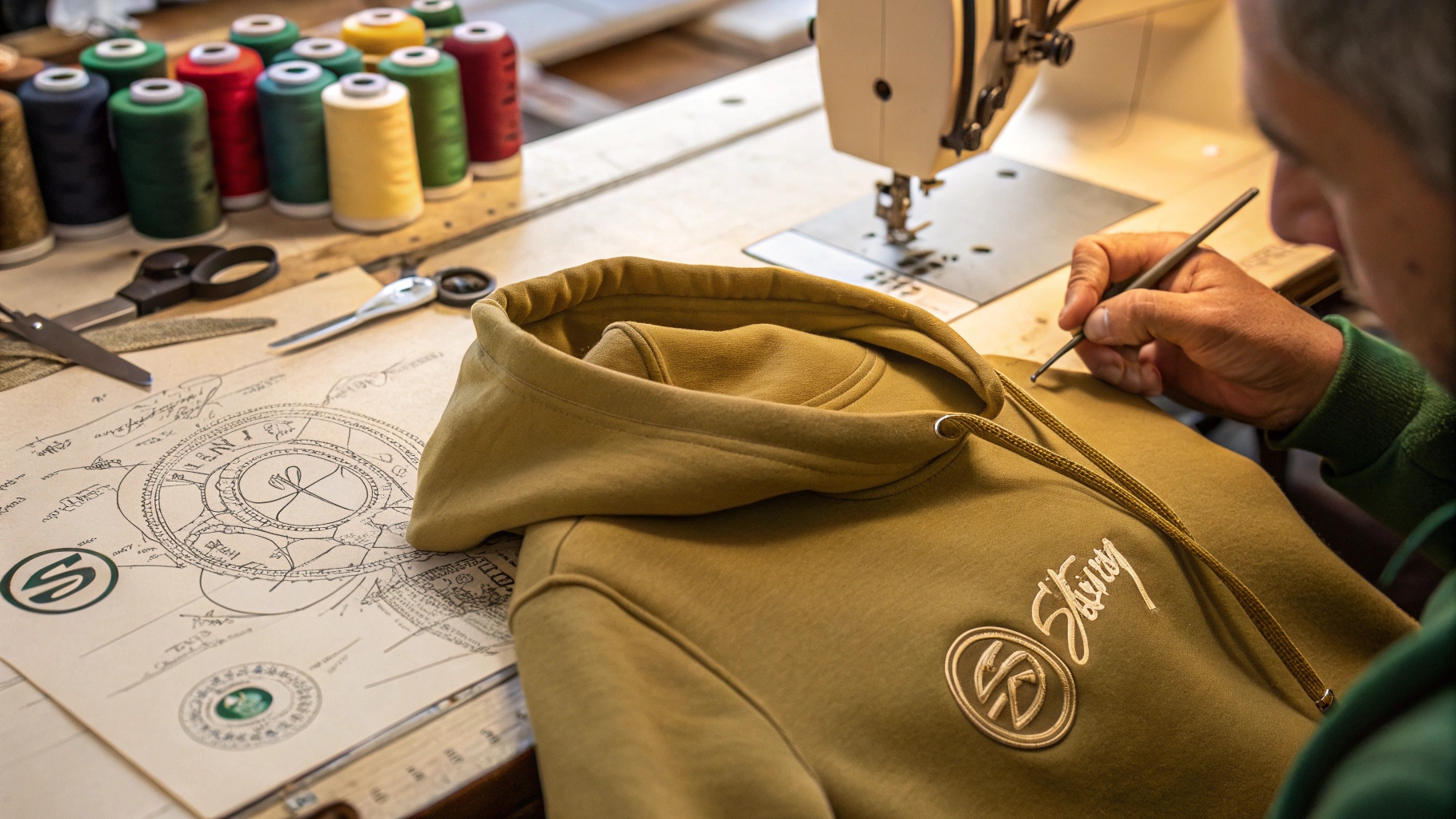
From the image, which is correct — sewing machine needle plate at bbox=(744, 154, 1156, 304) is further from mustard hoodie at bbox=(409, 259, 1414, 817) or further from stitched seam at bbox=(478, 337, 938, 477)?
stitched seam at bbox=(478, 337, 938, 477)

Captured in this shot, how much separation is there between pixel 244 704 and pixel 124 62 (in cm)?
105

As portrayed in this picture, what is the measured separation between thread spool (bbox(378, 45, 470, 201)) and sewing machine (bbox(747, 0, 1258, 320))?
466mm

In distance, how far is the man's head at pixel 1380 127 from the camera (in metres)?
0.47

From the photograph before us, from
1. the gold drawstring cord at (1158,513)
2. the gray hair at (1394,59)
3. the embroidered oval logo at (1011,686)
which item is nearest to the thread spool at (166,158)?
the gold drawstring cord at (1158,513)

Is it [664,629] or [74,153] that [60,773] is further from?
[74,153]

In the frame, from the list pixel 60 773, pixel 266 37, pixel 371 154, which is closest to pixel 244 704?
pixel 60 773

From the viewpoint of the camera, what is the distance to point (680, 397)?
0.82 meters

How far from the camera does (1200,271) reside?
118 centimetres

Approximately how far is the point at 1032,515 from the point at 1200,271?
0.45 m

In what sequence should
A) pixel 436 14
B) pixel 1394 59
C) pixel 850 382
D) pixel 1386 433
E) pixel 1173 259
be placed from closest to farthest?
1. pixel 1394 59
2. pixel 850 382
3. pixel 1386 433
4. pixel 1173 259
5. pixel 436 14

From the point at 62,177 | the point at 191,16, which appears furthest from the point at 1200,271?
the point at 191,16

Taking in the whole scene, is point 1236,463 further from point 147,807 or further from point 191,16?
point 191,16

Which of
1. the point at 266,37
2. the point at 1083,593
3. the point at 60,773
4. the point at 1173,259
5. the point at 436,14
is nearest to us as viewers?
the point at 60,773

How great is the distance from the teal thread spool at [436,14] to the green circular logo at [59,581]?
1.10m
